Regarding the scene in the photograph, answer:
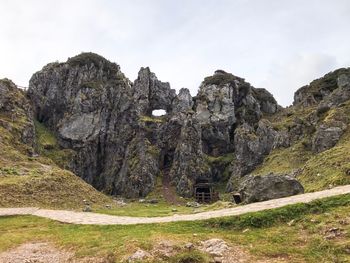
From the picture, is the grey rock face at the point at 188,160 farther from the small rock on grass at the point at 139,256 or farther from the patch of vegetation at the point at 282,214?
the small rock on grass at the point at 139,256

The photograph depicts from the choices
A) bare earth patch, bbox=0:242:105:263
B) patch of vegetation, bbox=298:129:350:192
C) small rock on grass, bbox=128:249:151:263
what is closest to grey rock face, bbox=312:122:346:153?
patch of vegetation, bbox=298:129:350:192

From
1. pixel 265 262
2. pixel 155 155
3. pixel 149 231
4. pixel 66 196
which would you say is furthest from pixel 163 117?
pixel 265 262

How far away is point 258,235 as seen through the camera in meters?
21.8

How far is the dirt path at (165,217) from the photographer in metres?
26.5

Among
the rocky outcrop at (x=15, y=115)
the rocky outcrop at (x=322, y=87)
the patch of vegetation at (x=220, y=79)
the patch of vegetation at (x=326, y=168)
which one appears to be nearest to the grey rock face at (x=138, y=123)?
the patch of vegetation at (x=220, y=79)

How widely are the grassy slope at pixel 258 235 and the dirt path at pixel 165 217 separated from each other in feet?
5.45

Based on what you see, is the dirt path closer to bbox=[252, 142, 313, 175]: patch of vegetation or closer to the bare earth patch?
the bare earth patch

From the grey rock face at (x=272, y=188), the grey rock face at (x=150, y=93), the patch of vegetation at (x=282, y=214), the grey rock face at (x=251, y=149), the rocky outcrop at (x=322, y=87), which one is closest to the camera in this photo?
the patch of vegetation at (x=282, y=214)

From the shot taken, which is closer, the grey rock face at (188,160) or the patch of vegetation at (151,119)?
the grey rock face at (188,160)

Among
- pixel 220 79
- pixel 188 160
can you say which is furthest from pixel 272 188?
pixel 220 79

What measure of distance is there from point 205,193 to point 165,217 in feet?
201

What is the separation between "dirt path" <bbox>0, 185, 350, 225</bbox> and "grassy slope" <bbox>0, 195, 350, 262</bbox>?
166cm

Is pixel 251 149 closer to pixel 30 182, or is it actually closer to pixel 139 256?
pixel 30 182

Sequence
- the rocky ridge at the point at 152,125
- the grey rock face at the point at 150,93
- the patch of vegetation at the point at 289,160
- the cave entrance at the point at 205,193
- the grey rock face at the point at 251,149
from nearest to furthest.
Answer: the patch of vegetation at the point at 289,160, the cave entrance at the point at 205,193, the grey rock face at the point at 251,149, the rocky ridge at the point at 152,125, the grey rock face at the point at 150,93
